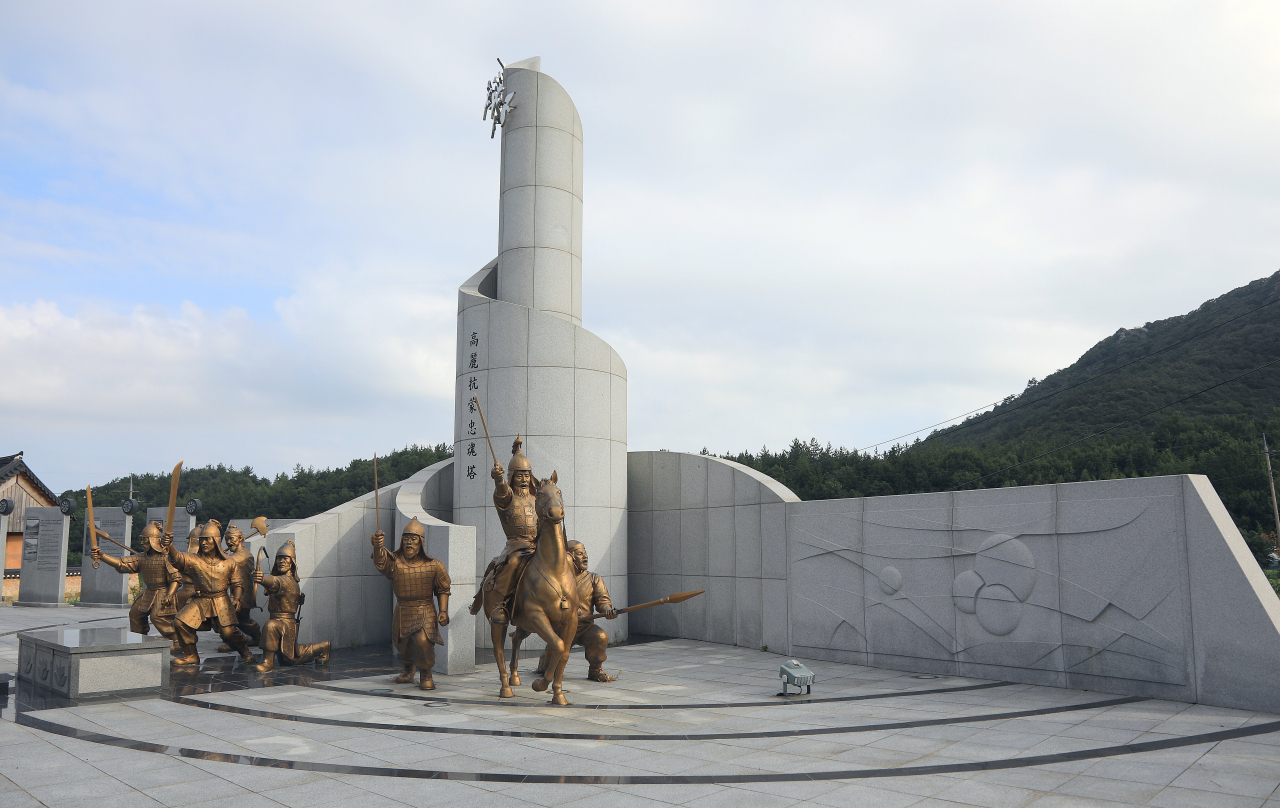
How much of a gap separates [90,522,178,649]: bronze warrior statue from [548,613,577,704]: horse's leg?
24.7ft

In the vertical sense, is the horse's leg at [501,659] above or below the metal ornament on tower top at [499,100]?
below

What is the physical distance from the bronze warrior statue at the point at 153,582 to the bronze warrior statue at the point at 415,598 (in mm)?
4760

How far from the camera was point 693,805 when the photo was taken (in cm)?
627

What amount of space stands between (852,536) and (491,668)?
6678mm

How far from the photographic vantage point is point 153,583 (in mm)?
14961

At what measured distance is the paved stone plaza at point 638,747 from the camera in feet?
21.4

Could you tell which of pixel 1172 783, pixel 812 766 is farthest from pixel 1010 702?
pixel 812 766

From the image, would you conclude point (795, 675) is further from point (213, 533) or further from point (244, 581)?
point (213, 533)

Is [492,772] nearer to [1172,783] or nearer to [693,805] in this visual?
[693,805]

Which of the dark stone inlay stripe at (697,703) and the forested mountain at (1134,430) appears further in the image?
the forested mountain at (1134,430)

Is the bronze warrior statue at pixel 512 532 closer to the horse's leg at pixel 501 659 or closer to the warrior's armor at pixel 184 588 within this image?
the horse's leg at pixel 501 659

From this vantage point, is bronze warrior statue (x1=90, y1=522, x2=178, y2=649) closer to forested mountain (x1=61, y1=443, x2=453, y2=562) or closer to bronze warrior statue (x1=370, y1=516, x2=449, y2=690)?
bronze warrior statue (x1=370, y1=516, x2=449, y2=690)

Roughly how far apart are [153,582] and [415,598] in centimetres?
648

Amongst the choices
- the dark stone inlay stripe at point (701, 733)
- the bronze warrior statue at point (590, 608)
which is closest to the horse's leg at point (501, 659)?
the bronze warrior statue at point (590, 608)
